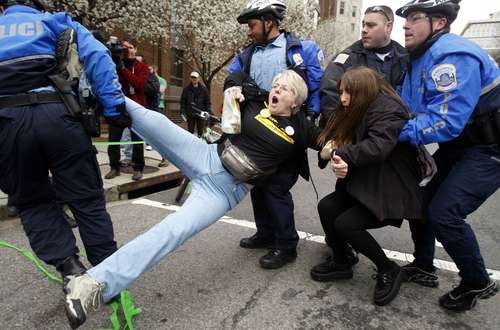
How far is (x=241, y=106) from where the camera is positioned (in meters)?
2.85

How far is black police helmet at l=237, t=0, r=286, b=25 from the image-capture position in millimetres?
3086

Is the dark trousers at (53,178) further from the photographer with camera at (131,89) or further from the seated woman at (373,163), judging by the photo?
the photographer with camera at (131,89)

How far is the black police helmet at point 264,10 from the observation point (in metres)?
3.09

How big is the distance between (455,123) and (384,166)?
49 cm

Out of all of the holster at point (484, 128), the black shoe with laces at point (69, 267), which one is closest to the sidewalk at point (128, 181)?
the black shoe with laces at point (69, 267)

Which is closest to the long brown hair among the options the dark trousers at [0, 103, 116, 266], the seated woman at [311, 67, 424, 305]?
the seated woman at [311, 67, 424, 305]

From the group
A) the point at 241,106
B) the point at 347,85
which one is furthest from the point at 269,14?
the point at 347,85

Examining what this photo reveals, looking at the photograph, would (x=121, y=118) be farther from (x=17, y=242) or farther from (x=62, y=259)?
(x=17, y=242)

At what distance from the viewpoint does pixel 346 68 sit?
301 cm

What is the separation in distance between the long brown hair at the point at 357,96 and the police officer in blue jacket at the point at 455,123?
249 mm

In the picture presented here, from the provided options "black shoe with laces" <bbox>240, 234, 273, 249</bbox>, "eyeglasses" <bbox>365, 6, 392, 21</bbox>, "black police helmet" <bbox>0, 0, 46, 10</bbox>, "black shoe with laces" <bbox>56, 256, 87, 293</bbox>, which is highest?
Answer: "eyeglasses" <bbox>365, 6, 392, 21</bbox>

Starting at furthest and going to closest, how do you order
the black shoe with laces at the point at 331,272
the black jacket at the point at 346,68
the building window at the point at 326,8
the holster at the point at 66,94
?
the building window at the point at 326,8 < the black jacket at the point at 346,68 < the black shoe with laces at the point at 331,272 < the holster at the point at 66,94

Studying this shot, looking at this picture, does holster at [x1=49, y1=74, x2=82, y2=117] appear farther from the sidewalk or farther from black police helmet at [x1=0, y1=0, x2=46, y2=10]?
the sidewalk

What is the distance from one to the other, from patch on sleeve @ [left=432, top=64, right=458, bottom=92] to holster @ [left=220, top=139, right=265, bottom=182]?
4.08ft
